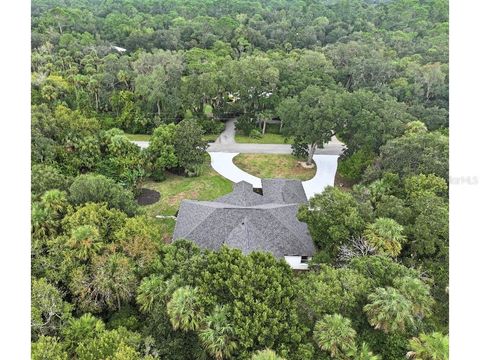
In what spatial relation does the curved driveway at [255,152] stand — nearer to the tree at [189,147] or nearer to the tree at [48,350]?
the tree at [189,147]

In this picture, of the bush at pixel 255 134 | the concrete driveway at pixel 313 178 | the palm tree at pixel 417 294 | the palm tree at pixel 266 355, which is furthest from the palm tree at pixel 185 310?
the bush at pixel 255 134

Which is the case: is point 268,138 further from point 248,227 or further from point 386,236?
point 386,236

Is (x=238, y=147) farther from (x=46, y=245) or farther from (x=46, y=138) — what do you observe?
(x=46, y=245)

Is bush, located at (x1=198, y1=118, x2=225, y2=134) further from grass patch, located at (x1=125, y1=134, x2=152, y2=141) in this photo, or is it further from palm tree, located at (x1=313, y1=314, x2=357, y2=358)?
palm tree, located at (x1=313, y1=314, x2=357, y2=358)

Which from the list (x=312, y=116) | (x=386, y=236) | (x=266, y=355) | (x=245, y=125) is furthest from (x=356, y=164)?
(x=266, y=355)
